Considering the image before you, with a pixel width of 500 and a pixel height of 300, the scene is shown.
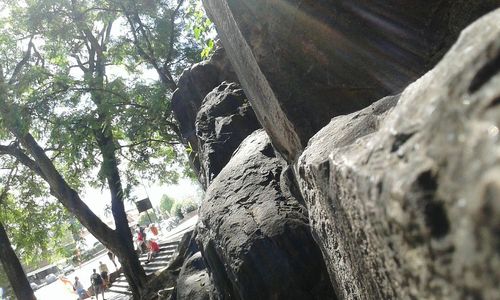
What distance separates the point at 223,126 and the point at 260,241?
3.91 meters

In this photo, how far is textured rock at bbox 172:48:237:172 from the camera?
1027cm

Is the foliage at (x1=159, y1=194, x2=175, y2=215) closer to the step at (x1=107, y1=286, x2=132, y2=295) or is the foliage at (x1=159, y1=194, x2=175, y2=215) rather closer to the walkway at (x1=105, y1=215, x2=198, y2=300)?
the walkway at (x1=105, y1=215, x2=198, y2=300)

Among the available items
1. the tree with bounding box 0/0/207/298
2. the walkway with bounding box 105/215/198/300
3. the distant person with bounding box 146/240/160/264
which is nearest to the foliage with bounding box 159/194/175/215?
the walkway with bounding box 105/215/198/300

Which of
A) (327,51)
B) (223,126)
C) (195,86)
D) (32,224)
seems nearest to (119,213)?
(32,224)

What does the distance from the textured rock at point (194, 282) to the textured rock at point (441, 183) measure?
5.11 m

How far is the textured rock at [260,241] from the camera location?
415 cm

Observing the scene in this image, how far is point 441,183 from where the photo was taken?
0.94 metres

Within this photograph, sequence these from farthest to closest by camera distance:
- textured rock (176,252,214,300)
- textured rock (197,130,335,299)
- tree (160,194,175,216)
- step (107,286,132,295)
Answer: tree (160,194,175,216) < step (107,286,132,295) < textured rock (176,252,214,300) < textured rock (197,130,335,299)

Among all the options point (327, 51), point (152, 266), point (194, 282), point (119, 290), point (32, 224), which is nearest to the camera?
point (327, 51)

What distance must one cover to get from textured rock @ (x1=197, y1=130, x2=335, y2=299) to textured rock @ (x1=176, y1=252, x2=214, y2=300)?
133 centimetres

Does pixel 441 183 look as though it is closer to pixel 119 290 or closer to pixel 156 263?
pixel 156 263

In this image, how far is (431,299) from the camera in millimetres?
1084

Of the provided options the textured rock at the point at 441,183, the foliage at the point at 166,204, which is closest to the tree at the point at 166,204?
the foliage at the point at 166,204

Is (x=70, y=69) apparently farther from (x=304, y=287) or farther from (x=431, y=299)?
(x=431, y=299)
